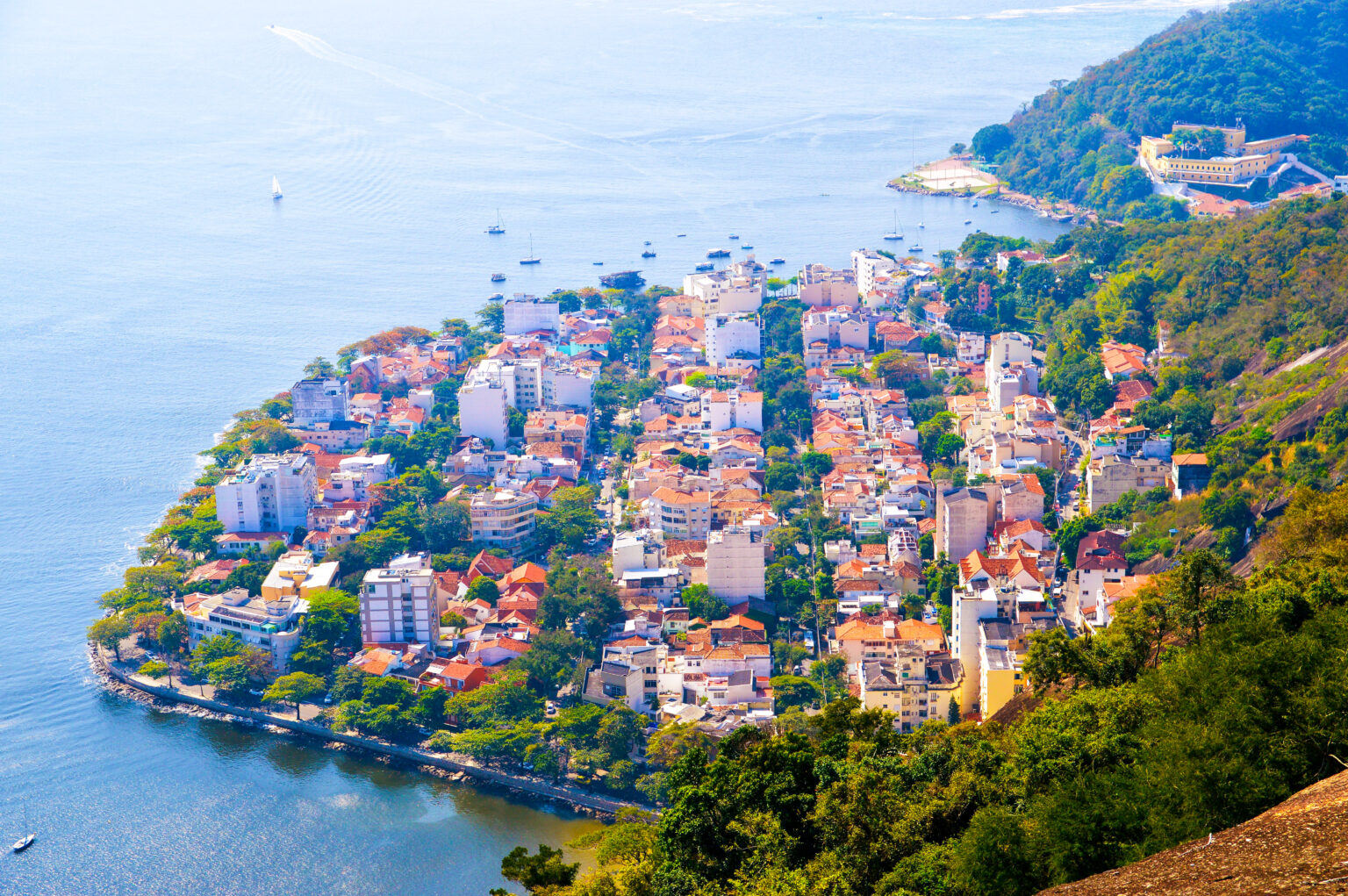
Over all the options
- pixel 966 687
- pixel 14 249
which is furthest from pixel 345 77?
pixel 966 687

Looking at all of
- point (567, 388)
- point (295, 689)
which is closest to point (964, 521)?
point (295, 689)

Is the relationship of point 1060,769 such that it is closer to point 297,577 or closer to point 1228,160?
point 297,577

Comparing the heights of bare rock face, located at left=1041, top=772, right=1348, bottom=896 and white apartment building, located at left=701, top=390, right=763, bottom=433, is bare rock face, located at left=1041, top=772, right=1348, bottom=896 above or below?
above

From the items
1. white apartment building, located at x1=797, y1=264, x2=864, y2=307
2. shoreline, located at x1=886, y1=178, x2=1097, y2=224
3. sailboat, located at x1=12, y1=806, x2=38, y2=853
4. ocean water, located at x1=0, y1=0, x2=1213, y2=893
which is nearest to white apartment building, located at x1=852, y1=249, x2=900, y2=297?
white apartment building, located at x1=797, y1=264, x2=864, y2=307

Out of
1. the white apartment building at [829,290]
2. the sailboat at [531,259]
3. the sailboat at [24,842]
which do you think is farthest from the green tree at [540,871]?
the sailboat at [531,259]

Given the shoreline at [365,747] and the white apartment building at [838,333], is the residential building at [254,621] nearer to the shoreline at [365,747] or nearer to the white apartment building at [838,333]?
the shoreline at [365,747]

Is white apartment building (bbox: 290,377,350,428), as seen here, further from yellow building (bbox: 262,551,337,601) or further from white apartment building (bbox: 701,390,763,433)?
white apartment building (bbox: 701,390,763,433)
